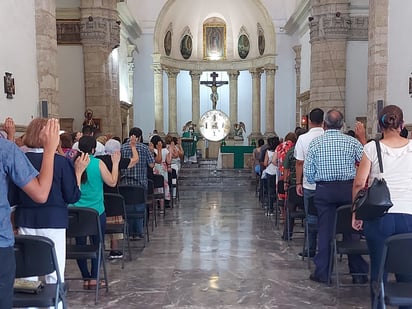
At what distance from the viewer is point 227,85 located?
25391 mm

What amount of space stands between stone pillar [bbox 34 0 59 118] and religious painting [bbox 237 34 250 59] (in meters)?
17.4

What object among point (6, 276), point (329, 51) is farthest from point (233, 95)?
point (6, 276)

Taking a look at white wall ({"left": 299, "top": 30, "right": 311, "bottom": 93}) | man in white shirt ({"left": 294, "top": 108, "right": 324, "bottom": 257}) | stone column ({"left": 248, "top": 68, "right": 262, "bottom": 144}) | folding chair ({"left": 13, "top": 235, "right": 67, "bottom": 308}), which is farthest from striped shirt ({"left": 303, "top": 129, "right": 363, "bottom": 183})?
stone column ({"left": 248, "top": 68, "right": 262, "bottom": 144})

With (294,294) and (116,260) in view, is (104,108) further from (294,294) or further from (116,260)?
(294,294)

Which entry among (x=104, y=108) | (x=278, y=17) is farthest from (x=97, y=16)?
(x=278, y=17)

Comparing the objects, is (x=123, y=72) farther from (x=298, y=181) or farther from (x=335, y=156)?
(x=335, y=156)

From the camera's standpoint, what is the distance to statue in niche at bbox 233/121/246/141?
23375 mm

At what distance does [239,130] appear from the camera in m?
23.8

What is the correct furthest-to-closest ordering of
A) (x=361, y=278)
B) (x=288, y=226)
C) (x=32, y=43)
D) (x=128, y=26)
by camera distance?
(x=128, y=26), (x=32, y=43), (x=288, y=226), (x=361, y=278)

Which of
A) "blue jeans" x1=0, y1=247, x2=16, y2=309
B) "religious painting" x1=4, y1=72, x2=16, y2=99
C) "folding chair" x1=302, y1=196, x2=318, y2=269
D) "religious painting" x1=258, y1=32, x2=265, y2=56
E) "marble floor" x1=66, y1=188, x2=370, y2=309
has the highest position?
"religious painting" x1=258, y1=32, x2=265, y2=56

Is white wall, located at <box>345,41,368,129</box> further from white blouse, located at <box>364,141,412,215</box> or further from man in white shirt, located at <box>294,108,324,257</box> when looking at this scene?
white blouse, located at <box>364,141,412,215</box>

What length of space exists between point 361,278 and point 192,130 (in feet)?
61.2

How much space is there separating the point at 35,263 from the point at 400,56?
721 centimetres

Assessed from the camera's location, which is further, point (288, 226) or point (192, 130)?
point (192, 130)
